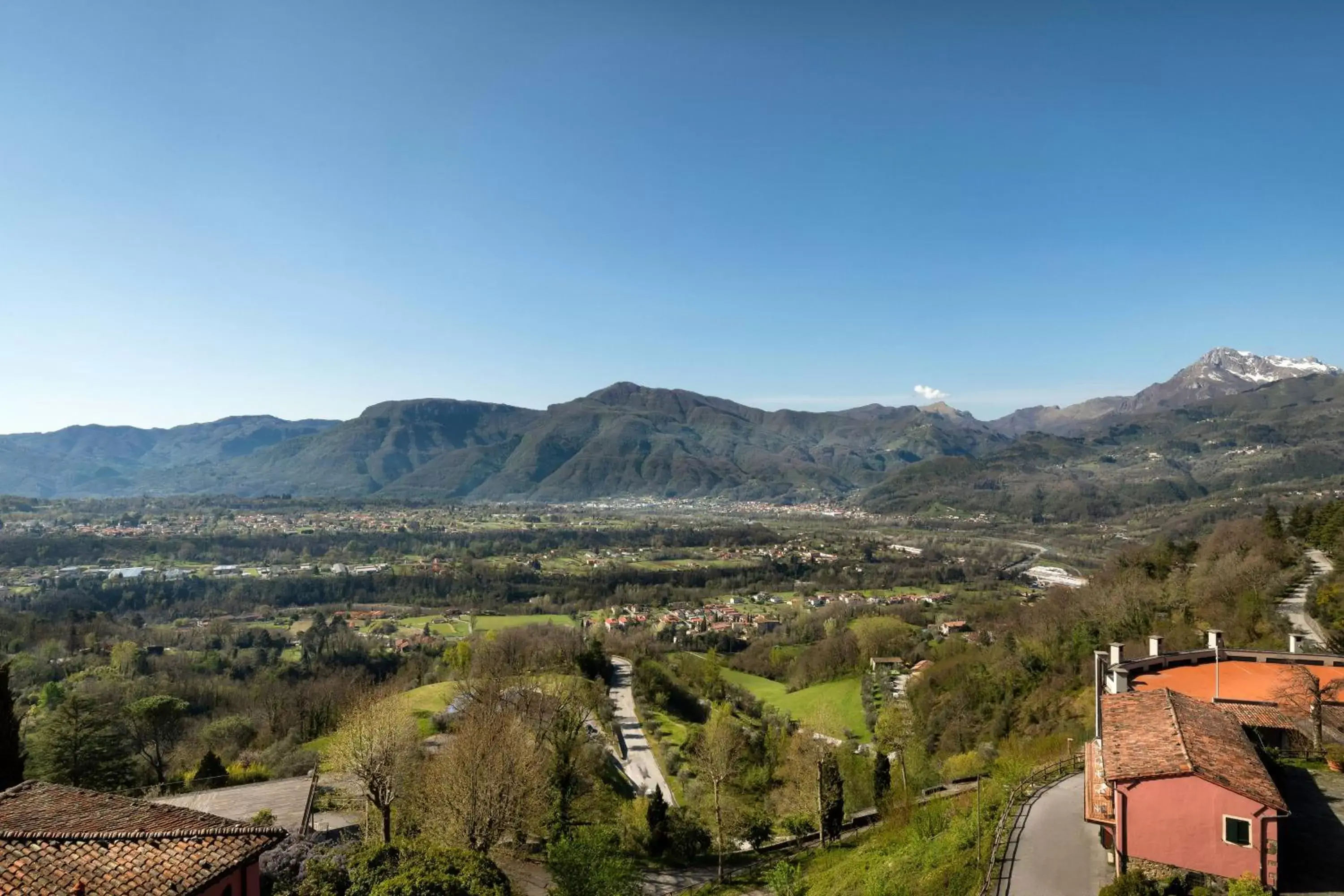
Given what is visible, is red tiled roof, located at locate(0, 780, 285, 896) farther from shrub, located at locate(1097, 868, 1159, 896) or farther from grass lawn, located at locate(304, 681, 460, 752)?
grass lawn, located at locate(304, 681, 460, 752)

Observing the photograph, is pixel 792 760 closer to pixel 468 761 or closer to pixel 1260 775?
pixel 468 761

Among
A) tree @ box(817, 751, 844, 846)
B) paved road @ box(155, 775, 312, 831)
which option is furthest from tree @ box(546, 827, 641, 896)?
paved road @ box(155, 775, 312, 831)

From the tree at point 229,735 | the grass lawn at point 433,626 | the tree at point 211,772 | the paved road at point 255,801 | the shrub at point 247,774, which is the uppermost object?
the paved road at point 255,801

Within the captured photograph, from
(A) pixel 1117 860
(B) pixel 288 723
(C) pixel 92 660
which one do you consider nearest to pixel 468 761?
(A) pixel 1117 860

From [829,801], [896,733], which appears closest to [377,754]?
[829,801]

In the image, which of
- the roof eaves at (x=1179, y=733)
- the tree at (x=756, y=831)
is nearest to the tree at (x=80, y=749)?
the tree at (x=756, y=831)

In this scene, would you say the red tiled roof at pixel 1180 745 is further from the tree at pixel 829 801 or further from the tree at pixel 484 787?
the tree at pixel 484 787

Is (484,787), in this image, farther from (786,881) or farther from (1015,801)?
(1015,801)
